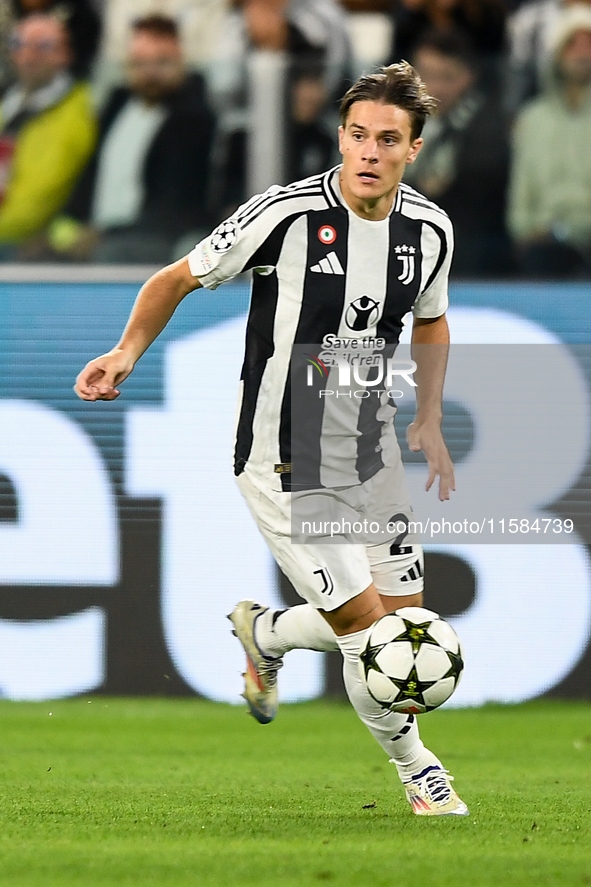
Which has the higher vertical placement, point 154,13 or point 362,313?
point 154,13

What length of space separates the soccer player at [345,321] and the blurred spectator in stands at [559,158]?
2.77 m

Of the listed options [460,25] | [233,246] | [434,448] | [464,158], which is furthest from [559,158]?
[233,246]

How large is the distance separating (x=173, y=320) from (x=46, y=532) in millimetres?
1294

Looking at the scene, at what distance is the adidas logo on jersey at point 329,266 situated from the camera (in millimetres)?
4484

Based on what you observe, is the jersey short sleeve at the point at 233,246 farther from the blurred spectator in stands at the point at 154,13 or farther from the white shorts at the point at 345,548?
the blurred spectator in stands at the point at 154,13

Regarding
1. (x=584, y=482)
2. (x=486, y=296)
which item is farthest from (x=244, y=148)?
(x=584, y=482)

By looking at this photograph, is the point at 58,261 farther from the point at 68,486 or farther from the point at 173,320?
the point at 68,486

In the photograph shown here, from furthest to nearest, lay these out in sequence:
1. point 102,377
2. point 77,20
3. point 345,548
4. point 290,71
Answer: point 77,20, point 290,71, point 345,548, point 102,377

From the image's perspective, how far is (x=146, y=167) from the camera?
748 centimetres

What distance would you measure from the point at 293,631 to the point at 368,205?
4.97ft

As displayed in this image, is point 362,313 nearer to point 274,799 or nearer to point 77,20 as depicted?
point 274,799

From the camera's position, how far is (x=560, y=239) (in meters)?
7.41

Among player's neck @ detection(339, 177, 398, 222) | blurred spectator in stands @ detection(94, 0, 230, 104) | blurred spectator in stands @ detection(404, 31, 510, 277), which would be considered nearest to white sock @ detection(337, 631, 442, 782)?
player's neck @ detection(339, 177, 398, 222)

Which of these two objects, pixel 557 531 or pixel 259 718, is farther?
pixel 557 531
